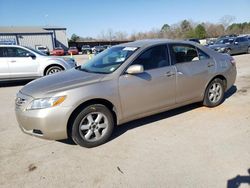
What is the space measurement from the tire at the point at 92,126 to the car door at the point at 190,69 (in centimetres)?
158

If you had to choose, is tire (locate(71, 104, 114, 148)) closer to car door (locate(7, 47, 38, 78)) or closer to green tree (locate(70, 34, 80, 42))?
car door (locate(7, 47, 38, 78))

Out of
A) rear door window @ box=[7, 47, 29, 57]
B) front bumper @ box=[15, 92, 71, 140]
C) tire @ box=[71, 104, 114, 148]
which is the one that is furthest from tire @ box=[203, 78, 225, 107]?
rear door window @ box=[7, 47, 29, 57]

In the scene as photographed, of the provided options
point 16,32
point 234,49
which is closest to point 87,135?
point 234,49

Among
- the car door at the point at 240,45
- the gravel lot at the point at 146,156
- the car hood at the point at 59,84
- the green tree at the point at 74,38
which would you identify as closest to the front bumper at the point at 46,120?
the car hood at the point at 59,84

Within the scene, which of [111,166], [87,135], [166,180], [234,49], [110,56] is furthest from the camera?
[234,49]

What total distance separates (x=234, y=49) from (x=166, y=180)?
18.0 m

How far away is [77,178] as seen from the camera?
2857 mm

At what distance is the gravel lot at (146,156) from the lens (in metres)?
2.77

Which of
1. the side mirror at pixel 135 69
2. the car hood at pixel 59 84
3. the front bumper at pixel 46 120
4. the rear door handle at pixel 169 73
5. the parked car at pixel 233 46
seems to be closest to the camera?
the front bumper at pixel 46 120

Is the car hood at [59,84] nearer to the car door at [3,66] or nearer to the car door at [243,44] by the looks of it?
the car door at [3,66]

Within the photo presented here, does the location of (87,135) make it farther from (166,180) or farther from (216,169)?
(216,169)

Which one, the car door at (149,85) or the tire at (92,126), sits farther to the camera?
the car door at (149,85)

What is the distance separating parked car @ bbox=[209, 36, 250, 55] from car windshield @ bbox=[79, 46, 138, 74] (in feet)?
49.4

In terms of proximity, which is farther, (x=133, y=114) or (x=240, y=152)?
(x=133, y=114)
